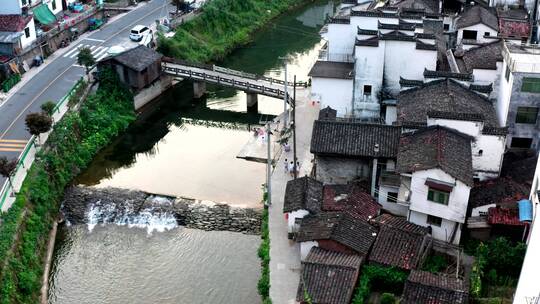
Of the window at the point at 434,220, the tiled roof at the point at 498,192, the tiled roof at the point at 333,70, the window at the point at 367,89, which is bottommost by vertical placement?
the window at the point at 434,220

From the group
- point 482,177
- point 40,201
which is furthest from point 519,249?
point 40,201

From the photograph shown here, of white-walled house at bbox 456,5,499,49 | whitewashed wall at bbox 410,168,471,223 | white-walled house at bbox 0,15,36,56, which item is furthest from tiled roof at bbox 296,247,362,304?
white-walled house at bbox 0,15,36,56

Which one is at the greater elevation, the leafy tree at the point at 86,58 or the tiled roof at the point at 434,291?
the leafy tree at the point at 86,58

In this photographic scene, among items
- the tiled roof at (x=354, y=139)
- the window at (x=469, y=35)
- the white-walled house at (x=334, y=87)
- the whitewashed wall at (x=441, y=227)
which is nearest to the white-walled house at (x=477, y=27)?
the window at (x=469, y=35)

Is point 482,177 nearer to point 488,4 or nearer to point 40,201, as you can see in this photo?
point 40,201

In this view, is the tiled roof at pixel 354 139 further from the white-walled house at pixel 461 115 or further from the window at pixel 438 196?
the window at pixel 438 196

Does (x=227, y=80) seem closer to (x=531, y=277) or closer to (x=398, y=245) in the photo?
(x=398, y=245)

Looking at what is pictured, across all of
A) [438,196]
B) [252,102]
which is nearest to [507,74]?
[438,196]
